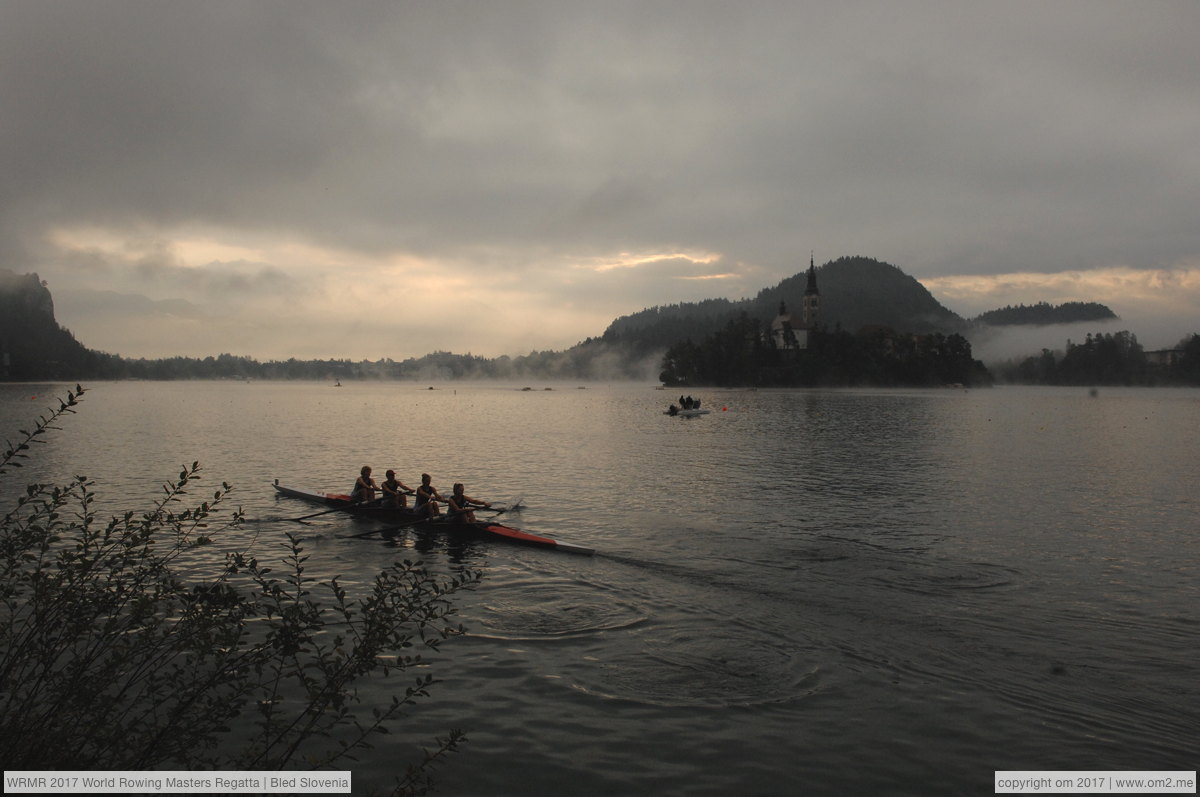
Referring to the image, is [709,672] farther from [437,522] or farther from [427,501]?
[427,501]

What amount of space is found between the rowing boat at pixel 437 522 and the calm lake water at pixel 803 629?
1.80 feet

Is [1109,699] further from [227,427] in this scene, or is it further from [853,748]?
[227,427]

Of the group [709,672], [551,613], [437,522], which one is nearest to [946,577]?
[709,672]

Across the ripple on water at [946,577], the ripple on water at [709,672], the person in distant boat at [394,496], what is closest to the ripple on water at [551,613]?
the ripple on water at [709,672]

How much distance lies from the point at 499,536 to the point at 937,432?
2291 inches

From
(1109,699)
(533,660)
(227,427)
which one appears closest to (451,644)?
(533,660)

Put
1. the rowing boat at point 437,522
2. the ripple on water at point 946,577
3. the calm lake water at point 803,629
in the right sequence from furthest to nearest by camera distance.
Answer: the rowing boat at point 437,522, the ripple on water at point 946,577, the calm lake water at point 803,629

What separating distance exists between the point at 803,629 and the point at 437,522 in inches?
562

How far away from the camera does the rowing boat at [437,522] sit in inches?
877

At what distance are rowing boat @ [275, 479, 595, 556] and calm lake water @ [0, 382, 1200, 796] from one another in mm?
549

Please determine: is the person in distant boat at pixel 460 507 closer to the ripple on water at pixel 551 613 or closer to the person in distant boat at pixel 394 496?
the person in distant boat at pixel 394 496

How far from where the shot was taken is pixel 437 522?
25.0 meters

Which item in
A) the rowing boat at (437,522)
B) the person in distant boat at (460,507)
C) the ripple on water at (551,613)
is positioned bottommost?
the ripple on water at (551,613)

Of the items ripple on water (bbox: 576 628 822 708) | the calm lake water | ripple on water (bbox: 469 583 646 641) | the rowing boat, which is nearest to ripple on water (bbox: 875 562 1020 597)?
the calm lake water
